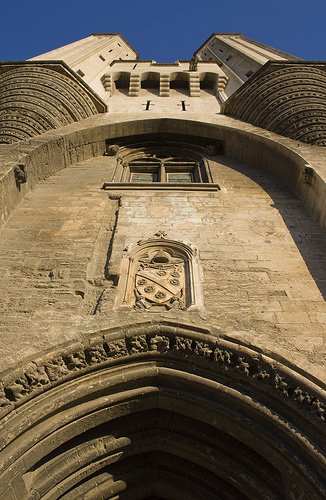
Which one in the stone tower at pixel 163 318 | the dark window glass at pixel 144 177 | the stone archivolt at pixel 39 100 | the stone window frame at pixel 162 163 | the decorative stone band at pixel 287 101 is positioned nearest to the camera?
the stone tower at pixel 163 318

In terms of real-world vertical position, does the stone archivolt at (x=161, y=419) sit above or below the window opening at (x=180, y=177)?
below

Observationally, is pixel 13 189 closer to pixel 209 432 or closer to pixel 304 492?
pixel 209 432

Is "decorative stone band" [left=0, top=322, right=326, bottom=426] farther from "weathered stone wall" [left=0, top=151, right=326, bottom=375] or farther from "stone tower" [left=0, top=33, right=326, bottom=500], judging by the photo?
"weathered stone wall" [left=0, top=151, right=326, bottom=375]

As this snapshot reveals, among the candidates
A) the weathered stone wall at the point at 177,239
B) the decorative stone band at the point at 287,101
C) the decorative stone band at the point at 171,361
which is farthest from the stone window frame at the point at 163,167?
the decorative stone band at the point at 171,361

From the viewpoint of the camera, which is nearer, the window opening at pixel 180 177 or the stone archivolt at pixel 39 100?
the stone archivolt at pixel 39 100

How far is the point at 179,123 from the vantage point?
9203 millimetres

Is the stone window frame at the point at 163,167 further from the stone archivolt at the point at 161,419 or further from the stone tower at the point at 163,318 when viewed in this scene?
the stone archivolt at the point at 161,419

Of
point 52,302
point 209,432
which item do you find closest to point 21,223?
point 52,302

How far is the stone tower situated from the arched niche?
2cm

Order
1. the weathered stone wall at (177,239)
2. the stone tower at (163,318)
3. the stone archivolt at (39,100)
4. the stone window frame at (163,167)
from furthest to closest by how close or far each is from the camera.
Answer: the stone window frame at (163,167) → the stone archivolt at (39,100) → the weathered stone wall at (177,239) → the stone tower at (163,318)

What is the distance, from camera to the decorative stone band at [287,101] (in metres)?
7.75

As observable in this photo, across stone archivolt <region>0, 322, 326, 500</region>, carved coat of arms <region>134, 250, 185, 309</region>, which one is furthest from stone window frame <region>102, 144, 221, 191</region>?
stone archivolt <region>0, 322, 326, 500</region>

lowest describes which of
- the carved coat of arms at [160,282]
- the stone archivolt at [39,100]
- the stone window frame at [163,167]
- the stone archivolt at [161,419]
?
the stone archivolt at [161,419]

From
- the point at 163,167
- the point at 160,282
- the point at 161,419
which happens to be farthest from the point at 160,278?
the point at 163,167
